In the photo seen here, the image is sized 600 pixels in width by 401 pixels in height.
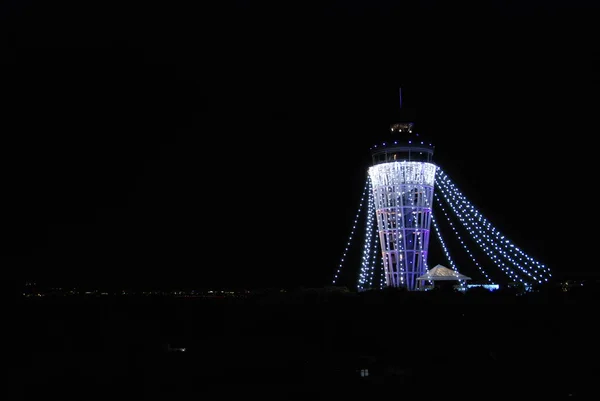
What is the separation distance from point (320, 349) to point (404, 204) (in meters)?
19.6

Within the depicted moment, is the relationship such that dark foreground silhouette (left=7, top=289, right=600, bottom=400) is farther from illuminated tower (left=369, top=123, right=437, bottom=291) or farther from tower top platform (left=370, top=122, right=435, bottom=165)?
tower top platform (left=370, top=122, right=435, bottom=165)

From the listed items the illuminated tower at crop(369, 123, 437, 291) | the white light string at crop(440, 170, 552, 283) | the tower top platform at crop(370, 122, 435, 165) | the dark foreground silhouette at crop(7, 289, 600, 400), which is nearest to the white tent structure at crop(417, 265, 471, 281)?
the illuminated tower at crop(369, 123, 437, 291)

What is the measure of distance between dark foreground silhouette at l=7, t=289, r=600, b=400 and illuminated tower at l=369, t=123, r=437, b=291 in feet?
36.8

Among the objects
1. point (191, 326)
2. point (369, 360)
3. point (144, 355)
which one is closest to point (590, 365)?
point (369, 360)

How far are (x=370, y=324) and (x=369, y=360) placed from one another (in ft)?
A: 14.6

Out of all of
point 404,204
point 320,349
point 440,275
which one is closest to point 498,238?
point 440,275

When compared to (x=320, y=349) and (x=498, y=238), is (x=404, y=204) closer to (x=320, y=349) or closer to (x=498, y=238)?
(x=320, y=349)

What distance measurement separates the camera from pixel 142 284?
199 feet

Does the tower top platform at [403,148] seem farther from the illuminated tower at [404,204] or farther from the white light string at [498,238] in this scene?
the white light string at [498,238]

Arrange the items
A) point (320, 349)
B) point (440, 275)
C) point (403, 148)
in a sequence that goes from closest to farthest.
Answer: point (320, 349), point (440, 275), point (403, 148)

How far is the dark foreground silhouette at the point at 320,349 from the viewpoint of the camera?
13.5 metres

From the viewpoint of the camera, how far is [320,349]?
19047mm

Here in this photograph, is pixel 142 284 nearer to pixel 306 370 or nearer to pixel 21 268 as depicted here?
pixel 21 268

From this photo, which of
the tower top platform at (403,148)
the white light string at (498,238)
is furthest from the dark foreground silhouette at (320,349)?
the tower top platform at (403,148)
